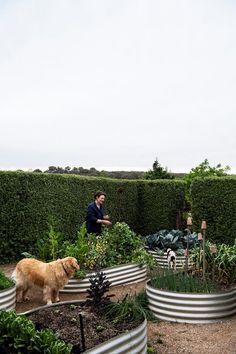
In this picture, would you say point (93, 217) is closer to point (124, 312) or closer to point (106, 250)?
point (106, 250)

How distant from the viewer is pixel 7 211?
37.0 feet

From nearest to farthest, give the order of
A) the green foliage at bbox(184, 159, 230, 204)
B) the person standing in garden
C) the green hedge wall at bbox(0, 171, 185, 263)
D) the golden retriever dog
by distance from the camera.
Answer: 1. the golden retriever dog
2. the person standing in garden
3. the green hedge wall at bbox(0, 171, 185, 263)
4. the green foliage at bbox(184, 159, 230, 204)

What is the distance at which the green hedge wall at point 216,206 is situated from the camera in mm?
12070

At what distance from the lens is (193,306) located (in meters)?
6.44

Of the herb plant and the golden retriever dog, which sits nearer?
the herb plant

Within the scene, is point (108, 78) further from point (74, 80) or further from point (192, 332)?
point (192, 332)

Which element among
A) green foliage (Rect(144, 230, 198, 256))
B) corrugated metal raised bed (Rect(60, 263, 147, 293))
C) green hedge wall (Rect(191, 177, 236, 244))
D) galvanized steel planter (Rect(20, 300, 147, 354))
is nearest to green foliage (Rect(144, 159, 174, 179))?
green hedge wall (Rect(191, 177, 236, 244))

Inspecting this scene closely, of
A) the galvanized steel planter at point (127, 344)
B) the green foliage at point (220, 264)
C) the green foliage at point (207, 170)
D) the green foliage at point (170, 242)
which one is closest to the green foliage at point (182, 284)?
the green foliage at point (220, 264)

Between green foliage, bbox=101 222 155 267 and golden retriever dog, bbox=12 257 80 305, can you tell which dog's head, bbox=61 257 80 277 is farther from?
green foliage, bbox=101 222 155 267

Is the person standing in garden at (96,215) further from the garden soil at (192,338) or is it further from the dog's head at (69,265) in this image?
the garden soil at (192,338)

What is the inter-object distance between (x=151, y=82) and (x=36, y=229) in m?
4.97

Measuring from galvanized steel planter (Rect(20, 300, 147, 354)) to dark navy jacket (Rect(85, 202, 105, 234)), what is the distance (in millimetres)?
4462

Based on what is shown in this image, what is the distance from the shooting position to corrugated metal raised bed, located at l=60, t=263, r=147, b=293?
26.0 ft

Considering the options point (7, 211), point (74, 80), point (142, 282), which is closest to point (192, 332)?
point (142, 282)
